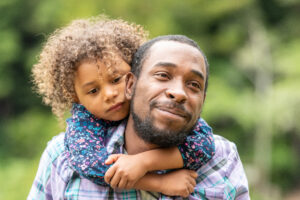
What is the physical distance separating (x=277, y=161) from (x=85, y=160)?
9.46 m

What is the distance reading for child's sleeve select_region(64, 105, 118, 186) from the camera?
1.73 meters

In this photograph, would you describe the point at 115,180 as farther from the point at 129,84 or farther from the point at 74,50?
the point at 74,50

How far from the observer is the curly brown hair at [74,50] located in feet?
6.48

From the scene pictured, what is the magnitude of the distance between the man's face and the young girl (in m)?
0.13

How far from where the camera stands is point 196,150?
6.12 feet

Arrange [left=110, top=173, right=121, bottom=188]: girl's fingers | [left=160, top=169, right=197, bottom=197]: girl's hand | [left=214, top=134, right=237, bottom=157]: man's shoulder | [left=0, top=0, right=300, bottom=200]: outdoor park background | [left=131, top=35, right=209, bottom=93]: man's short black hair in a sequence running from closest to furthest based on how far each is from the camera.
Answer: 1. [left=110, top=173, right=121, bottom=188]: girl's fingers
2. [left=160, top=169, right=197, bottom=197]: girl's hand
3. [left=131, top=35, right=209, bottom=93]: man's short black hair
4. [left=214, top=134, right=237, bottom=157]: man's shoulder
5. [left=0, top=0, right=300, bottom=200]: outdoor park background

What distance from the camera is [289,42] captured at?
10102 mm

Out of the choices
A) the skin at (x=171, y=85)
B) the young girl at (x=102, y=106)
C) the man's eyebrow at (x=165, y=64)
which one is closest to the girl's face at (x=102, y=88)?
the young girl at (x=102, y=106)

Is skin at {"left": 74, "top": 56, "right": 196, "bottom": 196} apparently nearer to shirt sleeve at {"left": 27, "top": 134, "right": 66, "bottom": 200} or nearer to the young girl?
the young girl

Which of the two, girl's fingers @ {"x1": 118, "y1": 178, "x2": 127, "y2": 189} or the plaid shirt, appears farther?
the plaid shirt

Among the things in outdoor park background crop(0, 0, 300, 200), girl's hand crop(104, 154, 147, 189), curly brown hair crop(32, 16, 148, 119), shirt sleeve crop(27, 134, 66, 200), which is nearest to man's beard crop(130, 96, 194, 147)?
girl's hand crop(104, 154, 147, 189)

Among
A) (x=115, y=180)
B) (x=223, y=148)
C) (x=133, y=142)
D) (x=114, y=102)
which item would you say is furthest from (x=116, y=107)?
(x=223, y=148)

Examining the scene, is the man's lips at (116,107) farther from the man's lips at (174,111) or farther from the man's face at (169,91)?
the man's lips at (174,111)

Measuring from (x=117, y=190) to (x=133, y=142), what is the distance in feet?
0.85
